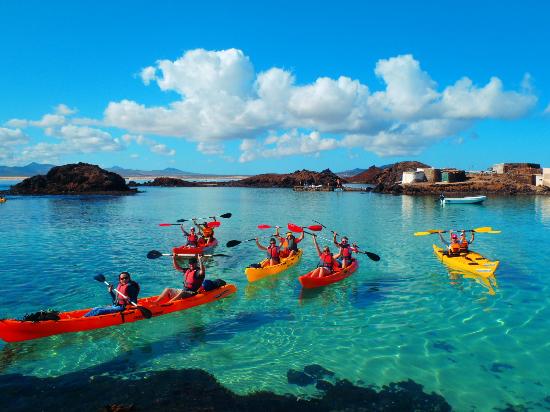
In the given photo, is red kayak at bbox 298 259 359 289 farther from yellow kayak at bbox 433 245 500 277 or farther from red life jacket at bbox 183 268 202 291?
yellow kayak at bbox 433 245 500 277

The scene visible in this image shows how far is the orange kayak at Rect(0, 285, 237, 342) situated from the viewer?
1194cm

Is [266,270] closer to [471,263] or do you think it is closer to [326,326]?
[326,326]

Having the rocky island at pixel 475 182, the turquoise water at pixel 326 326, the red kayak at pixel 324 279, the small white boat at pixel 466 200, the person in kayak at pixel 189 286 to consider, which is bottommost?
the turquoise water at pixel 326 326

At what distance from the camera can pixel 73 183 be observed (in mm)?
99375

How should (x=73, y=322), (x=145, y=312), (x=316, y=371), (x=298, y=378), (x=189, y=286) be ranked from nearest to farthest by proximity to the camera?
(x=298, y=378)
(x=316, y=371)
(x=73, y=322)
(x=145, y=312)
(x=189, y=286)

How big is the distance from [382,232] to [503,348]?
23.9 meters

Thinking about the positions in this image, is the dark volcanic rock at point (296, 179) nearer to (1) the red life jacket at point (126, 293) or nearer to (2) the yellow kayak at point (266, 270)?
(2) the yellow kayak at point (266, 270)

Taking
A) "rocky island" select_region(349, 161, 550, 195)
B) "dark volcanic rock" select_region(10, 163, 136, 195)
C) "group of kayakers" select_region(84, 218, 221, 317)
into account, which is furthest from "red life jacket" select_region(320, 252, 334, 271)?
"dark volcanic rock" select_region(10, 163, 136, 195)

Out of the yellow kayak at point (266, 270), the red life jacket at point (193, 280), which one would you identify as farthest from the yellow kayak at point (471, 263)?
the red life jacket at point (193, 280)

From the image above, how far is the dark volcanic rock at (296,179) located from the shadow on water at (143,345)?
12965 centimetres

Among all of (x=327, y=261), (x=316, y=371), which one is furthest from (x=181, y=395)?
(x=327, y=261)

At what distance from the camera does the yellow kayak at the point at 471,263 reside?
18.4 m

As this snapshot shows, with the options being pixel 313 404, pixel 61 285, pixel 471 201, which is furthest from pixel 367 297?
pixel 471 201

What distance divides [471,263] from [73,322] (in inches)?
684
